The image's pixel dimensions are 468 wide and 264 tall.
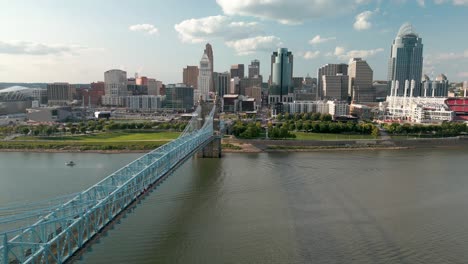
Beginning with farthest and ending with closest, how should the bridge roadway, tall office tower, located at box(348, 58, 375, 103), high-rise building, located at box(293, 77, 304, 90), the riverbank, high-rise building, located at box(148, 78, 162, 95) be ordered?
1. high-rise building, located at box(293, 77, 304, 90)
2. high-rise building, located at box(148, 78, 162, 95)
3. tall office tower, located at box(348, 58, 375, 103)
4. the riverbank
5. the bridge roadway

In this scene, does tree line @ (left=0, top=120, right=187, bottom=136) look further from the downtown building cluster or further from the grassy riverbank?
the downtown building cluster

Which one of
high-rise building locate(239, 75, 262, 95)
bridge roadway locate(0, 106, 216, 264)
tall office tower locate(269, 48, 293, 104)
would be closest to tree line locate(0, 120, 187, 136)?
bridge roadway locate(0, 106, 216, 264)

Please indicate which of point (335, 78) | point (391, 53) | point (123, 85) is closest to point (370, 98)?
point (335, 78)

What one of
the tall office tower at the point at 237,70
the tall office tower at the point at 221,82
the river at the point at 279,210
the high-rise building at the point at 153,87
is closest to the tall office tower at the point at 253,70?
the tall office tower at the point at 237,70

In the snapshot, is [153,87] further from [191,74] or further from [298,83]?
[298,83]

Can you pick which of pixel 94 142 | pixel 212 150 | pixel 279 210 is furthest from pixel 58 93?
pixel 279 210
